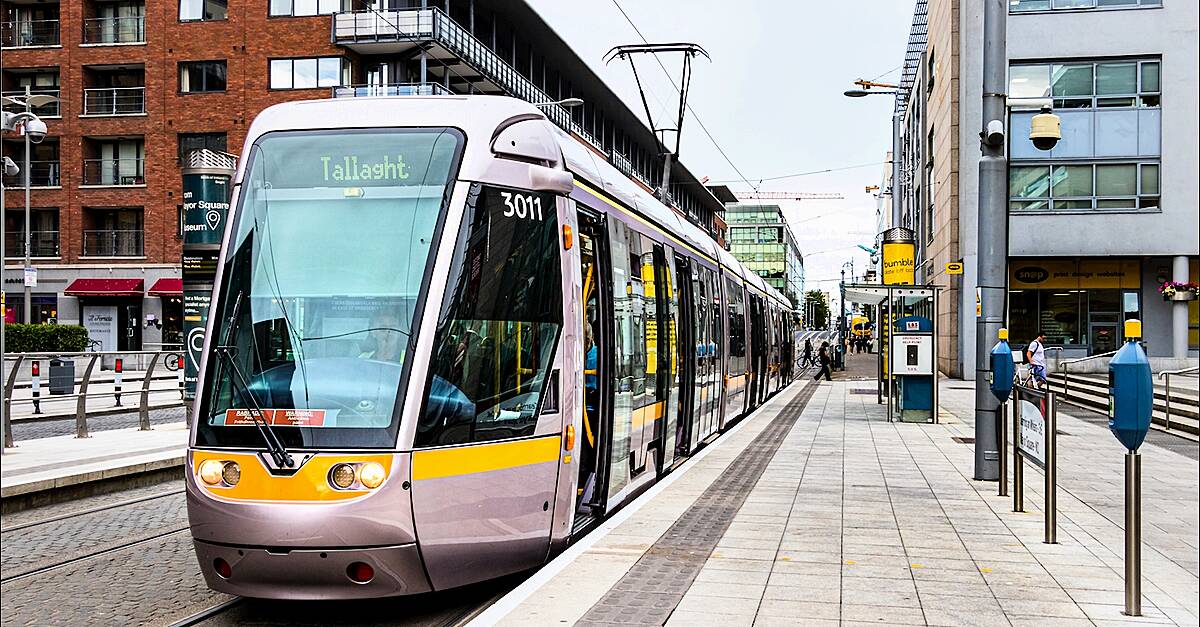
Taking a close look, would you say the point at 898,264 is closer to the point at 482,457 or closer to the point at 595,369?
the point at 595,369

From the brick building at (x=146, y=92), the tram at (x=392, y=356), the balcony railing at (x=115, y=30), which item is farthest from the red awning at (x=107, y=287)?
the tram at (x=392, y=356)

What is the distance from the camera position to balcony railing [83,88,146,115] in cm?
4678

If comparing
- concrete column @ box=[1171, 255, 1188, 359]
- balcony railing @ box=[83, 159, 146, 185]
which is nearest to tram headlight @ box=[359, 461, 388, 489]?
concrete column @ box=[1171, 255, 1188, 359]

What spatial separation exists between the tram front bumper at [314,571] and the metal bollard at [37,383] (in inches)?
452

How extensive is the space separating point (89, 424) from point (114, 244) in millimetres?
29904

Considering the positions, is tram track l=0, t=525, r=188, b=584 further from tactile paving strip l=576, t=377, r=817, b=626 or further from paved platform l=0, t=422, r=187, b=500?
tactile paving strip l=576, t=377, r=817, b=626

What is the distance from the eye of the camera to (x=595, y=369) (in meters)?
8.77

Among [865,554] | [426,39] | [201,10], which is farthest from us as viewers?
[201,10]

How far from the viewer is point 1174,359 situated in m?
38.5

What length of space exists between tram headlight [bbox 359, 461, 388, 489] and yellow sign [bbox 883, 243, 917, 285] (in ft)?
68.8

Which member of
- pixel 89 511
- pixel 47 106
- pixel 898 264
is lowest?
pixel 89 511

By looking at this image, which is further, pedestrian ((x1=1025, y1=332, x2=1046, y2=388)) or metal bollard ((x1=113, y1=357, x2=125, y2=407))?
pedestrian ((x1=1025, y1=332, x2=1046, y2=388))

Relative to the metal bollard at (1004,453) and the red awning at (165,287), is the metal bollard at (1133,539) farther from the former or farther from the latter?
the red awning at (165,287)

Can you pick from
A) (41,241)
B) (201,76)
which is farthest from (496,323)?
(41,241)
